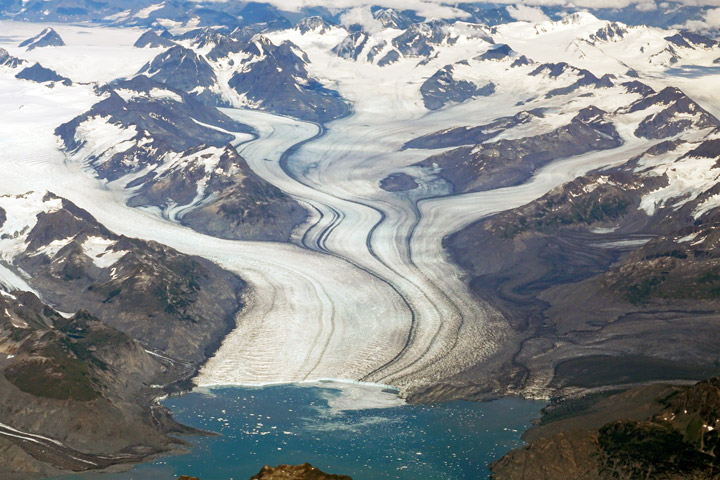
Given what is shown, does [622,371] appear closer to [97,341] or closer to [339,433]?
[339,433]

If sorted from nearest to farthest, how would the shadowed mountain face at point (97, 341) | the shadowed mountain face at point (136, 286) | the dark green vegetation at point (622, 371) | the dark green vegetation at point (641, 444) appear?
the dark green vegetation at point (641, 444) < the shadowed mountain face at point (97, 341) < the dark green vegetation at point (622, 371) < the shadowed mountain face at point (136, 286)

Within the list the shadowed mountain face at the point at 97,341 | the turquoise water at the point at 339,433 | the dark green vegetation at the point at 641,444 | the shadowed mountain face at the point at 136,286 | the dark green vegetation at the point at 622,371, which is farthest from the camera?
the shadowed mountain face at the point at 136,286

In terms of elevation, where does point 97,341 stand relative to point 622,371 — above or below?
below

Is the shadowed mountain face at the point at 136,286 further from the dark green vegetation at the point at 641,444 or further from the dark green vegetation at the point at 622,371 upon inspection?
the dark green vegetation at the point at 641,444

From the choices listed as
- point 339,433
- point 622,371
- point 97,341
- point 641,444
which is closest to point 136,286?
point 97,341

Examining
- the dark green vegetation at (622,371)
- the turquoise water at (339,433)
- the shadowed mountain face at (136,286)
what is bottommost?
the shadowed mountain face at (136,286)

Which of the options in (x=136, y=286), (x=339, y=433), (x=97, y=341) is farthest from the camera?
(x=136, y=286)

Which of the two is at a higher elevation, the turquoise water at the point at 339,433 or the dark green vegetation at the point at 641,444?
the dark green vegetation at the point at 641,444

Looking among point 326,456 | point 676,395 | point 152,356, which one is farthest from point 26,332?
point 676,395

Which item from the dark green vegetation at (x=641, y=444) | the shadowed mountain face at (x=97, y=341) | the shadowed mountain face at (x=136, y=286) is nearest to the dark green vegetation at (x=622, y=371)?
→ the dark green vegetation at (x=641, y=444)

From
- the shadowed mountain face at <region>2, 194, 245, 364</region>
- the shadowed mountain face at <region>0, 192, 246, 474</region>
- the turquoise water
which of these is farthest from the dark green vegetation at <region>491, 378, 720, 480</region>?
the shadowed mountain face at <region>2, 194, 245, 364</region>
